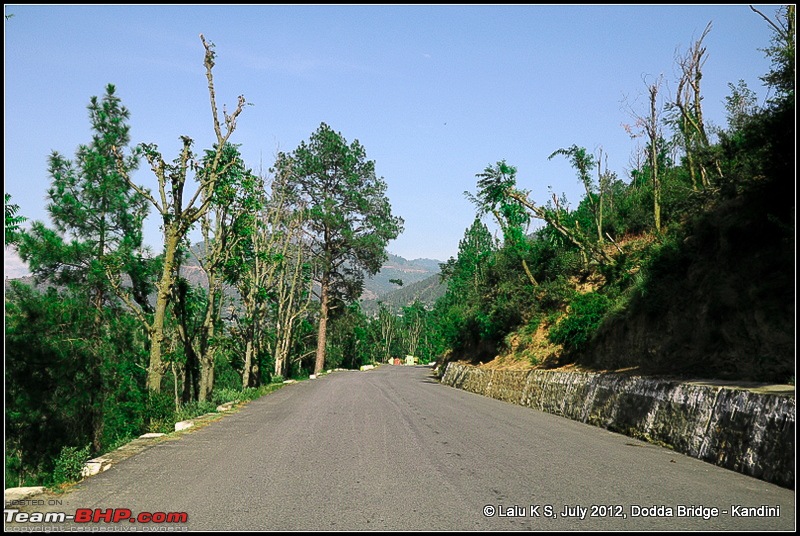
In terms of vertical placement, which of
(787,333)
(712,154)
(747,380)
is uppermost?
(712,154)

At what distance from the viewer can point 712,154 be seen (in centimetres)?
1723

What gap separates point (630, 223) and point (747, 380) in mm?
17265

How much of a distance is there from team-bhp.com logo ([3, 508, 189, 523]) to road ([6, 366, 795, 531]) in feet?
0.40

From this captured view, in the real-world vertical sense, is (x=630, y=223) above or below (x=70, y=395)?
above

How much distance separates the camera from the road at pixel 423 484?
5566 millimetres

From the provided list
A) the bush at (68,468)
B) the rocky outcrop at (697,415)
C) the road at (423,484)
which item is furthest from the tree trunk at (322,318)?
the bush at (68,468)

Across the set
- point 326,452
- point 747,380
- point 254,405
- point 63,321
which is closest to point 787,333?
point 747,380

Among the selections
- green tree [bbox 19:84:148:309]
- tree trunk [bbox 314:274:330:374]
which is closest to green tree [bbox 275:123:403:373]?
tree trunk [bbox 314:274:330:374]

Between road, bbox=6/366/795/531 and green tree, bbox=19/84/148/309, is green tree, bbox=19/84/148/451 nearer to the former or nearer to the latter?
green tree, bbox=19/84/148/309

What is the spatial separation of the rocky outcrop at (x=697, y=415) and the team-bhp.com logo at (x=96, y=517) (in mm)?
6806

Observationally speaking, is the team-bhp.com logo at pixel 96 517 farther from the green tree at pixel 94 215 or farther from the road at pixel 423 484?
the green tree at pixel 94 215

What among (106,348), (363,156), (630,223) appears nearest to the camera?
A: (106,348)

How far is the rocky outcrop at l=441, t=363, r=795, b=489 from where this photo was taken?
7.33m

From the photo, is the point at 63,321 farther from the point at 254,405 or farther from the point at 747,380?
the point at 747,380
